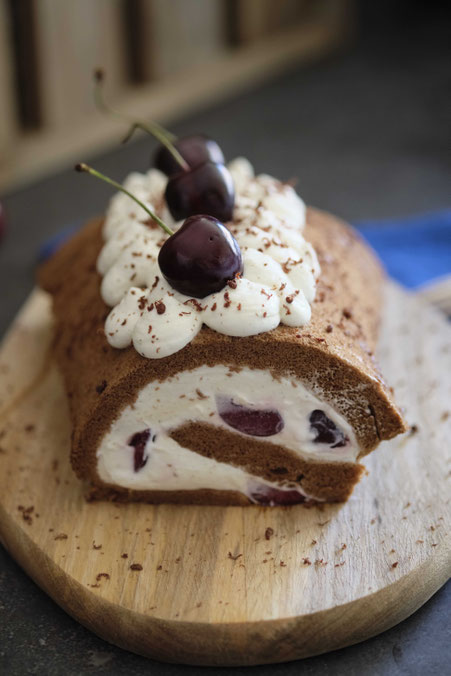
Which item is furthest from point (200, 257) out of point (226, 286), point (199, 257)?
point (226, 286)

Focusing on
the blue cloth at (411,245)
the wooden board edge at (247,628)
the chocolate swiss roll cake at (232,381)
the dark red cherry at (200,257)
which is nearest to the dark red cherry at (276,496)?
the chocolate swiss roll cake at (232,381)

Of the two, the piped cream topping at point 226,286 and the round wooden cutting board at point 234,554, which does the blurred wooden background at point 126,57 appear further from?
the round wooden cutting board at point 234,554

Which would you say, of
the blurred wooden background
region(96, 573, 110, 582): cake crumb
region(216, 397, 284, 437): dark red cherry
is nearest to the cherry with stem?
region(216, 397, 284, 437): dark red cherry

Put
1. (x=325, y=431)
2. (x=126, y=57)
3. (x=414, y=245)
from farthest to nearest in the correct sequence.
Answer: (x=126, y=57)
(x=414, y=245)
(x=325, y=431)

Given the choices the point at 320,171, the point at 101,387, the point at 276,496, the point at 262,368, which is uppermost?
the point at 262,368

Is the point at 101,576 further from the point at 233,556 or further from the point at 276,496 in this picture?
the point at 276,496

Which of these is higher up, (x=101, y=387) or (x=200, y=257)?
(x=200, y=257)
